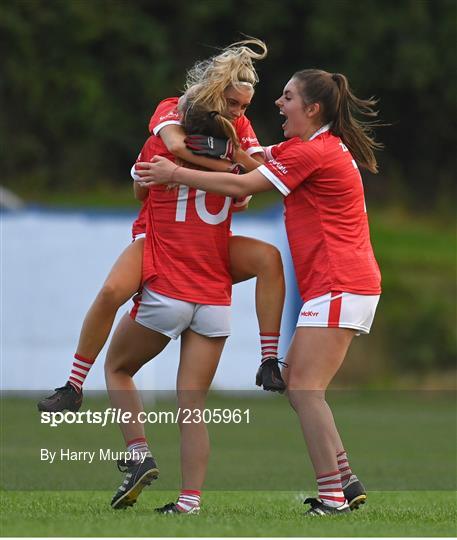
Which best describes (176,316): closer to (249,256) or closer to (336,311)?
(249,256)

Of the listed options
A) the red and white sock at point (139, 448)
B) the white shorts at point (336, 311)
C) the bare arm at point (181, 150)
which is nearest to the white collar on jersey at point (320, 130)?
the bare arm at point (181, 150)

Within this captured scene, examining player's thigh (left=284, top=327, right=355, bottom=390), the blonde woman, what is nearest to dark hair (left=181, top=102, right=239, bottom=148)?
the blonde woman

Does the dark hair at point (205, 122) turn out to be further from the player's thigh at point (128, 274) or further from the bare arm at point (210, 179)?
the player's thigh at point (128, 274)

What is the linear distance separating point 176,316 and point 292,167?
0.89m

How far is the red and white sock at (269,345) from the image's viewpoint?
6.82m

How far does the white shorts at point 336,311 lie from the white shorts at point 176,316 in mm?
424

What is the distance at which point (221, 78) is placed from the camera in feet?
22.4

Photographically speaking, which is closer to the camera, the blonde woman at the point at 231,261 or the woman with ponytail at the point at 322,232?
the woman with ponytail at the point at 322,232

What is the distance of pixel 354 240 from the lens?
678cm

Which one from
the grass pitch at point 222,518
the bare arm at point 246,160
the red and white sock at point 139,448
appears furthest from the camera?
the bare arm at point 246,160

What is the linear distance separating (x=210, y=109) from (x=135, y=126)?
2440cm

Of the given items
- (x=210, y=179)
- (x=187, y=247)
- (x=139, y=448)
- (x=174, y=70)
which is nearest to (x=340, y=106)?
(x=210, y=179)

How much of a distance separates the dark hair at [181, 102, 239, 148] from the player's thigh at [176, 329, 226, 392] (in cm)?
95

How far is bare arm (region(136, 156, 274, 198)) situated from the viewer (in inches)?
263
